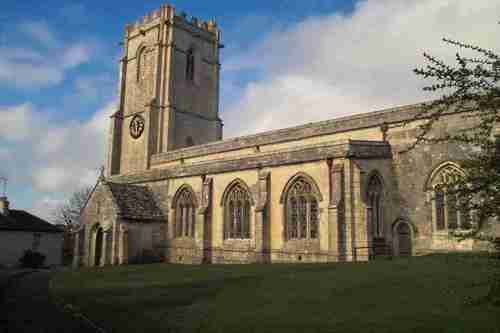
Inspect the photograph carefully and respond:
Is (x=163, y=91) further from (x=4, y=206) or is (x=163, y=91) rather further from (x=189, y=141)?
(x=4, y=206)

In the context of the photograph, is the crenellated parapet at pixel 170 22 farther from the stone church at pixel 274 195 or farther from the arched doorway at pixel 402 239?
the arched doorway at pixel 402 239

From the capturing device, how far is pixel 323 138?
30344 millimetres

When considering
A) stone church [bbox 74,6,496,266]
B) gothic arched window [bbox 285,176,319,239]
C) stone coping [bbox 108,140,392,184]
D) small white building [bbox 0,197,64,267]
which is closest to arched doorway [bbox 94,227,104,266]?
stone church [bbox 74,6,496,266]

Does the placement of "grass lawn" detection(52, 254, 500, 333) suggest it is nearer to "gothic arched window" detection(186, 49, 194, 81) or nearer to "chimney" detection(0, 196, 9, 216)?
"chimney" detection(0, 196, 9, 216)

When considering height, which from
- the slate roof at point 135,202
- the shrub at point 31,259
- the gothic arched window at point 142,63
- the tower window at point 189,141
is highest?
the gothic arched window at point 142,63

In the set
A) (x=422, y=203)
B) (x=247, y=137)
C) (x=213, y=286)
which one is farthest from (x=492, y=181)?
(x=247, y=137)

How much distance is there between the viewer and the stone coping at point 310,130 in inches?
1056

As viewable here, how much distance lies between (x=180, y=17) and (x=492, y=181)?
148 feet

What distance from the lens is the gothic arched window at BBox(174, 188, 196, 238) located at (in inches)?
1286

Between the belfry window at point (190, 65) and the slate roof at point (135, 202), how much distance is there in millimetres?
16452

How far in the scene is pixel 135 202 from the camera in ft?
108

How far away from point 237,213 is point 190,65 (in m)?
23.5

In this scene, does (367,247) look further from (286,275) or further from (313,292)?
(313,292)

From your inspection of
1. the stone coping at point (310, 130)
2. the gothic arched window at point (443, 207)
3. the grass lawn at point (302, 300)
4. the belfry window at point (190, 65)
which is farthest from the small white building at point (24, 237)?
the gothic arched window at point (443, 207)
